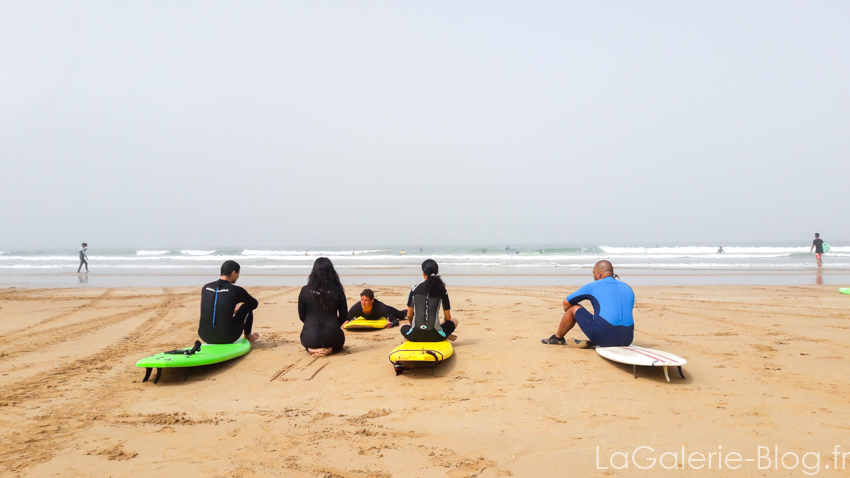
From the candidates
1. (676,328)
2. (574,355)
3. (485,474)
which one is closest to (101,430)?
(485,474)

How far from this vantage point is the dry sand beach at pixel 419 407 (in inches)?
142

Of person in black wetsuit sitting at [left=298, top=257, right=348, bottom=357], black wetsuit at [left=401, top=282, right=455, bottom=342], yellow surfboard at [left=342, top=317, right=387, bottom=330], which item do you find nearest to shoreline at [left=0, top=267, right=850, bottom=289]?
yellow surfboard at [left=342, top=317, right=387, bottom=330]

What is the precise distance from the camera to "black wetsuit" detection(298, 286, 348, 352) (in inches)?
264

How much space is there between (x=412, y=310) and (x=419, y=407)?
1.91 m

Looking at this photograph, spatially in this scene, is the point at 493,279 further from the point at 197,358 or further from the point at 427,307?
the point at 197,358

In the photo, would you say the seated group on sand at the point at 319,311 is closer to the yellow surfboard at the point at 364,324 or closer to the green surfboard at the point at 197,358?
the green surfboard at the point at 197,358

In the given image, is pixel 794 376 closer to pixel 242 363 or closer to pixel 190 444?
pixel 190 444

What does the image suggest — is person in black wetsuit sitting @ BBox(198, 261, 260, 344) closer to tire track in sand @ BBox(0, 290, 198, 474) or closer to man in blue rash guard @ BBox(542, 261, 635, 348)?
tire track in sand @ BBox(0, 290, 198, 474)

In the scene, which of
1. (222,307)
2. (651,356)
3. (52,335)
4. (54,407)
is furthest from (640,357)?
(52,335)

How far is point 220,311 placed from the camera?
260 inches

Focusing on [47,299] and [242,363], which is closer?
[242,363]

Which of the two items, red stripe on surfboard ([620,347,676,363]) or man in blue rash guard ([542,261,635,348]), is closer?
red stripe on surfboard ([620,347,676,363])

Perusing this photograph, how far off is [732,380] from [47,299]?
693 inches

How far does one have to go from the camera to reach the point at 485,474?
11.1 feet
